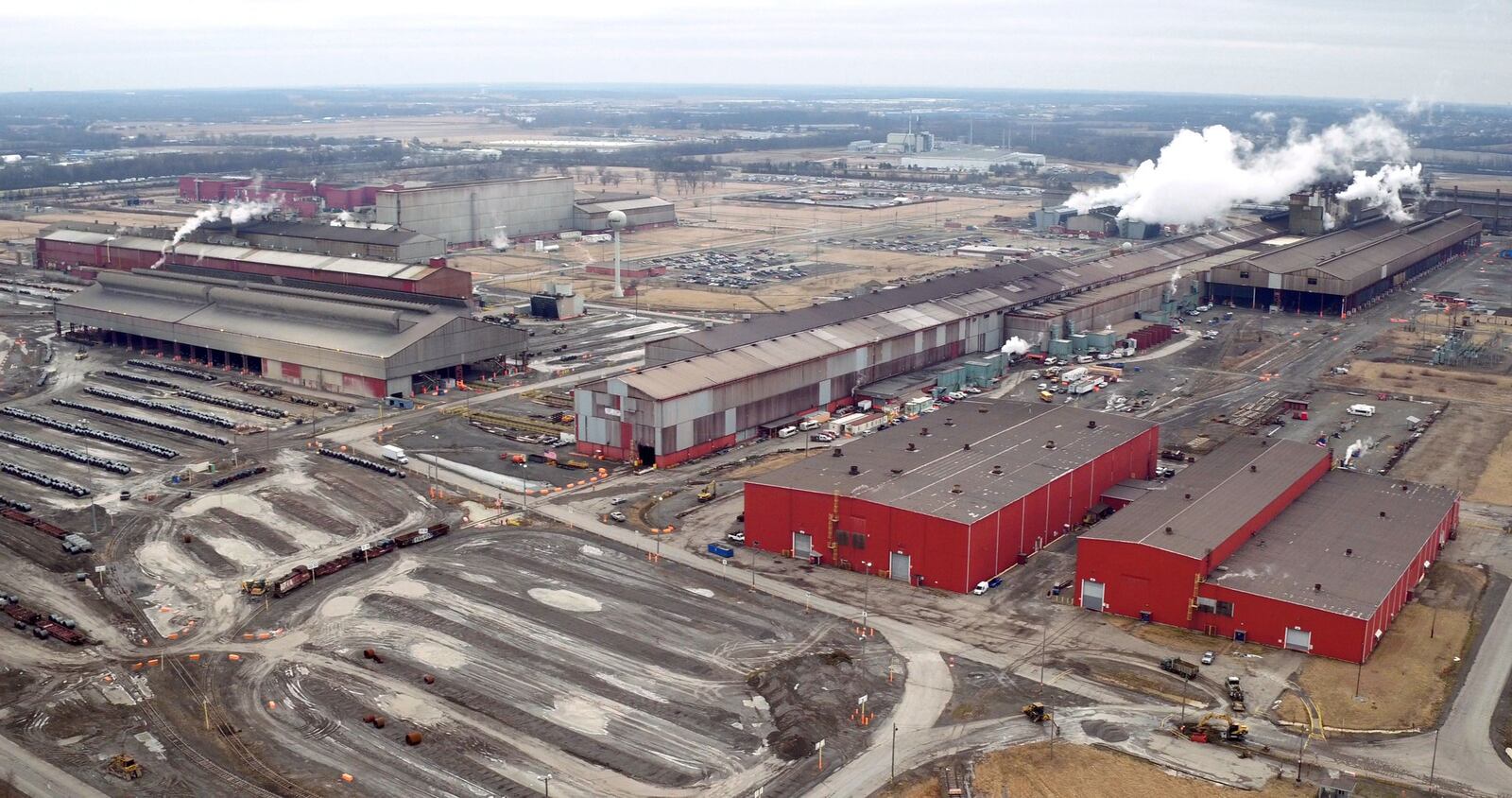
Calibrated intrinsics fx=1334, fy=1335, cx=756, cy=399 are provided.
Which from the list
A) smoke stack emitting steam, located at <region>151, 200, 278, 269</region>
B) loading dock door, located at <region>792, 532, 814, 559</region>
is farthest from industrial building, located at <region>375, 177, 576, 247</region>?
loading dock door, located at <region>792, 532, 814, 559</region>

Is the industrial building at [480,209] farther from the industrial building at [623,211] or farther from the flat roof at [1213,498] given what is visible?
the flat roof at [1213,498]

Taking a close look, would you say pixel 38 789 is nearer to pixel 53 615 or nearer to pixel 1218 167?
pixel 53 615

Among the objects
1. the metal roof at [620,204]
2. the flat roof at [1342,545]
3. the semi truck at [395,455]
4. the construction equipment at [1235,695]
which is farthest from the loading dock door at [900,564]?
the metal roof at [620,204]

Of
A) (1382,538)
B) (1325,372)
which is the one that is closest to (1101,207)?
(1325,372)

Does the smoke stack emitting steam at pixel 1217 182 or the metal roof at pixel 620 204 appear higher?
the smoke stack emitting steam at pixel 1217 182

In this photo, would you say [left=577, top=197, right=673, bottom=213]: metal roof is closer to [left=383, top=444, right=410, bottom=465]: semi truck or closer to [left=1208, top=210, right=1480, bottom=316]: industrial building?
[left=1208, top=210, right=1480, bottom=316]: industrial building

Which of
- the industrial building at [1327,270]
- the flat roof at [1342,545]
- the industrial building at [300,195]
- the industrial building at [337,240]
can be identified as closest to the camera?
the flat roof at [1342,545]

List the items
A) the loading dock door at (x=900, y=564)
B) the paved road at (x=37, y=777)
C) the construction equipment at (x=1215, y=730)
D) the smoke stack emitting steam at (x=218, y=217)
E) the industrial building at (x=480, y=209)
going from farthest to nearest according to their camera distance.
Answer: the industrial building at (x=480, y=209) → the smoke stack emitting steam at (x=218, y=217) → the loading dock door at (x=900, y=564) → the construction equipment at (x=1215, y=730) → the paved road at (x=37, y=777)
